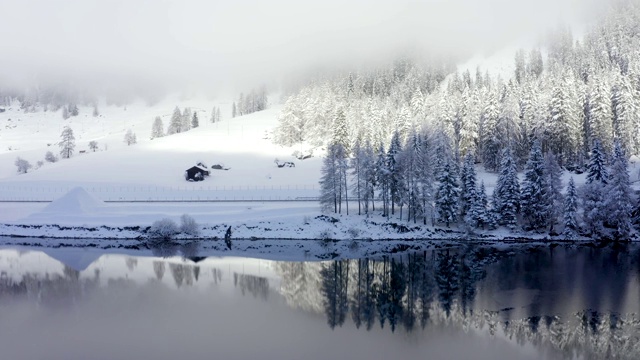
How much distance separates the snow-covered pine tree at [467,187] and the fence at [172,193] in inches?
980

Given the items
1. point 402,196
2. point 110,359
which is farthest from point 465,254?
point 110,359

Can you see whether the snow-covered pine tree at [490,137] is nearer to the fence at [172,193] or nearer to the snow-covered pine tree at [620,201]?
the snow-covered pine tree at [620,201]

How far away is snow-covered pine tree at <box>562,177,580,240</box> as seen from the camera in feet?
204

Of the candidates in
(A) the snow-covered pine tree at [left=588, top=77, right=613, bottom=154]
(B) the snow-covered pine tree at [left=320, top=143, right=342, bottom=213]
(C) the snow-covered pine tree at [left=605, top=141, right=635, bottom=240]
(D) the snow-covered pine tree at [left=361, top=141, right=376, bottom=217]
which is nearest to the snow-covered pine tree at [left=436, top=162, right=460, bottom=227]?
(D) the snow-covered pine tree at [left=361, top=141, right=376, bottom=217]

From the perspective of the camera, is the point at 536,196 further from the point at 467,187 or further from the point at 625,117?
the point at 625,117

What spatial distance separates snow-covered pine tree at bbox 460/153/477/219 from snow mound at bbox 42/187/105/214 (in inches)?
2214

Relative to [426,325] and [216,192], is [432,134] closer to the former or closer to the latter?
[216,192]

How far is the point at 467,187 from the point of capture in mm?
66062

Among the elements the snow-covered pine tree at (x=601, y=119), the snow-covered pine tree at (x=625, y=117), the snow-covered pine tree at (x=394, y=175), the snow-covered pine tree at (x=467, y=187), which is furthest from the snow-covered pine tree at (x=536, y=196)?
the snow-covered pine tree at (x=625, y=117)

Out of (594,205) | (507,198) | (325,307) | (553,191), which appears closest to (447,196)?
(507,198)

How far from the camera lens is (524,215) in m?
66.9

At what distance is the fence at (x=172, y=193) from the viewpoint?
82600 mm

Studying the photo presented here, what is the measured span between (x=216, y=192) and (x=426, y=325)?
63.6m

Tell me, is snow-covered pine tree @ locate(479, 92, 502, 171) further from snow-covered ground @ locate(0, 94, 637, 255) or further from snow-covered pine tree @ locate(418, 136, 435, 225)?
snow-covered pine tree @ locate(418, 136, 435, 225)
